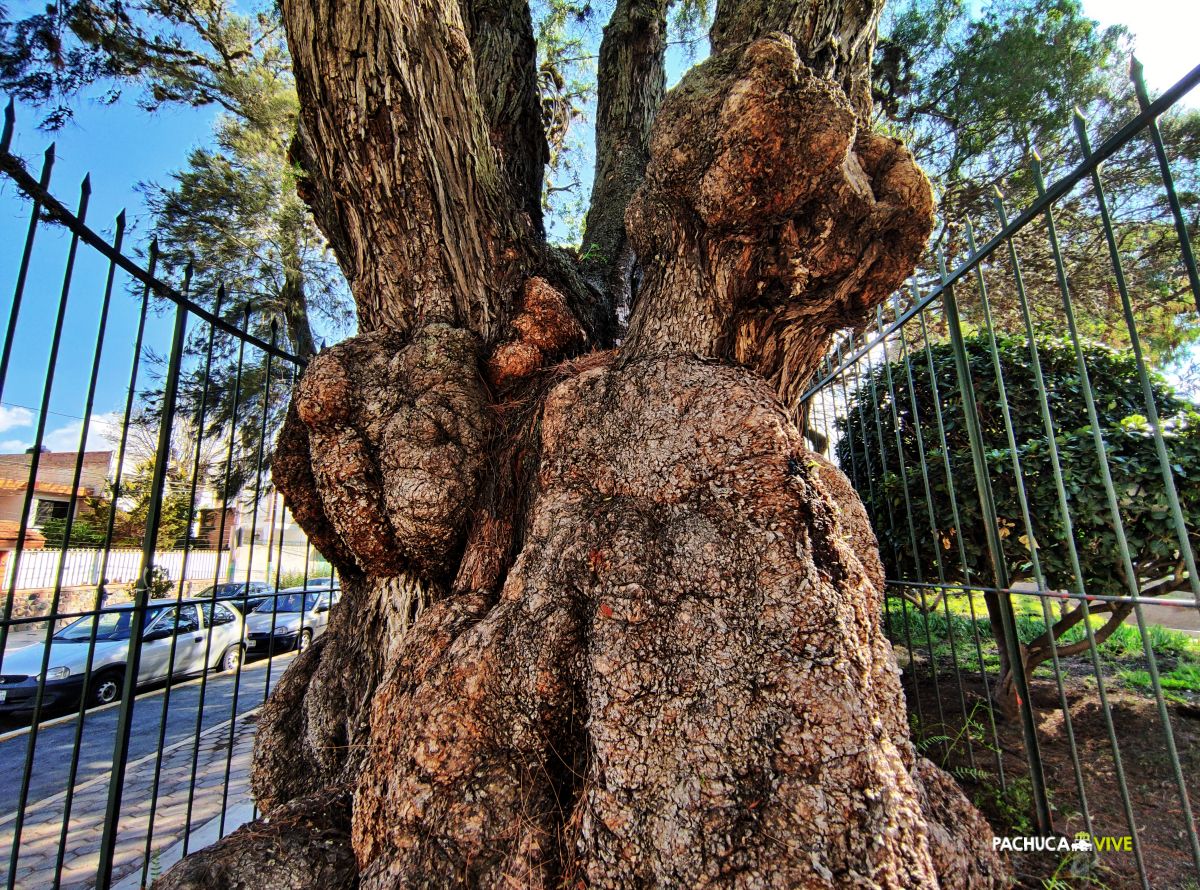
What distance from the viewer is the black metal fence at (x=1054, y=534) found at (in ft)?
6.88

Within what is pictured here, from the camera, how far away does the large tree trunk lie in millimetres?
1603

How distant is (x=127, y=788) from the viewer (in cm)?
550

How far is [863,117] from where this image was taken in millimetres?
2877

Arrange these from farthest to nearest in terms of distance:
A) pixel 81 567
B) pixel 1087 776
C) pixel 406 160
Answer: pixel 81 567 < pixel 1087 776 < pixel 406 160

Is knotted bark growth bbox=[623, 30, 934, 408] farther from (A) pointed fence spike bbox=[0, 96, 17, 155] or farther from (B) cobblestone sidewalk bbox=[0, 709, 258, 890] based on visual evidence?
(B) cobblestone sidewalk bbox=[0, 709, 258, 890]

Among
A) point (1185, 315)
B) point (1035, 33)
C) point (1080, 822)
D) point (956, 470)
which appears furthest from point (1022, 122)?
point (1080, 822)

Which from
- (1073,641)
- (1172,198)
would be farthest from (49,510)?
(1172,198)

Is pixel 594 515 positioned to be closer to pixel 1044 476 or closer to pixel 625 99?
pixel 1044 476

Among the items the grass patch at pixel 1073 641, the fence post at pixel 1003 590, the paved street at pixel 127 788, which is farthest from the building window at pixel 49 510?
the fence post at pixel 1003 590

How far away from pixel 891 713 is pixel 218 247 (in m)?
11.7

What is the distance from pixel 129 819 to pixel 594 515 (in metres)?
5.17

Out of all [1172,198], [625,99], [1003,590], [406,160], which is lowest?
[1003,590]

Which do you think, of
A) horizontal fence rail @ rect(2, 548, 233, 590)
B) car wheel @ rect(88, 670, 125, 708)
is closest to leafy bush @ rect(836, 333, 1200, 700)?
car wheel @ rect(88, 670, 125, 708)

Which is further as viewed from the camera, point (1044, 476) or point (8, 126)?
point (1044, 476)
